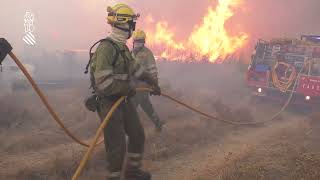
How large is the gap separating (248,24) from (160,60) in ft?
15.7

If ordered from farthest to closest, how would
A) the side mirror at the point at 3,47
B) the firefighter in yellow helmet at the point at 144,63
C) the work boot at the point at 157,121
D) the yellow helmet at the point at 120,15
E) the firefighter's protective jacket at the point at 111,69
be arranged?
the work boot at the point at 157,121 → the firefighter in yellow helmet at the point at 144,63 → the yellow helmet at the point at 120,15 → the firefighter's protective jacket at the point at 111,69 → the side mirror at the point at 3,47

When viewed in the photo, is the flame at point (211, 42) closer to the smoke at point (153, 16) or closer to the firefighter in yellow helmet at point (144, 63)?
the smoke at point (153, 16)

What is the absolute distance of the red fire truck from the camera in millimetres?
12289

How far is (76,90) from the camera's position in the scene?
49.6 ft

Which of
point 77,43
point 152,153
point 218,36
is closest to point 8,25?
point 77,43

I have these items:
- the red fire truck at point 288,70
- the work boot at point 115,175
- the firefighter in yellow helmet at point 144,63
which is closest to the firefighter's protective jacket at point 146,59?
the firefighter in yellow helmet at point 144,63

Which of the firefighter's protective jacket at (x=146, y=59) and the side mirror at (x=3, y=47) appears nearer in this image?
the side mirror at (x=3, y=47)

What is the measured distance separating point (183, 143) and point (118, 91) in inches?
151

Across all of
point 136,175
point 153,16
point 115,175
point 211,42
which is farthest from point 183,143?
point 153,16

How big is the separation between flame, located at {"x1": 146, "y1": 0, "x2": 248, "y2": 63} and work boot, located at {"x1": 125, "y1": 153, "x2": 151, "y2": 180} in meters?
13.7

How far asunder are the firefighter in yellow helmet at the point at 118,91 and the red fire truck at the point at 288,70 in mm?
7925

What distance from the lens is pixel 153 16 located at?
27406 mm

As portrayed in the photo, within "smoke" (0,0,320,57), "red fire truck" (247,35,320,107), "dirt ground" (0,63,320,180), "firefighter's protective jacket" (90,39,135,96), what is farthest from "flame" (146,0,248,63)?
"firefighter's protective jacket" (90,39,135,96)

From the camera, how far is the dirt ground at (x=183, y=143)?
6.66 metres
